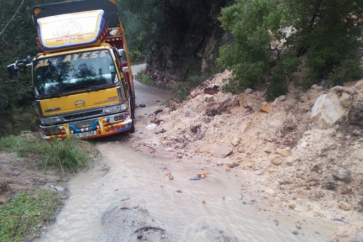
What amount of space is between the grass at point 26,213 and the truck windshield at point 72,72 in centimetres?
323

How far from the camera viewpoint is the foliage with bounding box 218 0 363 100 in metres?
5.98

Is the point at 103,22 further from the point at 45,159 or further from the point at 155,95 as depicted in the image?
the point at 155,95

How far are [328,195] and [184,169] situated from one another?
8.08 ft

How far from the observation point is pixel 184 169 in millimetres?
5688

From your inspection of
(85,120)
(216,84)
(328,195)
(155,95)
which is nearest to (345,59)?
(328,195)

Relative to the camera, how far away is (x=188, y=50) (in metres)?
18.1

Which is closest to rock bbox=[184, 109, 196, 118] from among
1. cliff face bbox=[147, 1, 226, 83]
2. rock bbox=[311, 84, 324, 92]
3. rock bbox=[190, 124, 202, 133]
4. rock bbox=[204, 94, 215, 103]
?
rock bbox=[204, 94, 215, 103]

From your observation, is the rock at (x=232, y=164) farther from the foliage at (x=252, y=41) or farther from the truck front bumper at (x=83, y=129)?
the truck front bumper at (x=83, y=129)

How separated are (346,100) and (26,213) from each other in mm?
5156

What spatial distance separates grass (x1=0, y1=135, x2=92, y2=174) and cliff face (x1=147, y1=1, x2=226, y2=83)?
8.30 metres

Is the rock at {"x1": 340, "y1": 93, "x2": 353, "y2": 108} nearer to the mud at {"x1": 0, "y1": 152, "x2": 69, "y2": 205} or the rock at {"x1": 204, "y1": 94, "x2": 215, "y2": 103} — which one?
the rock at {"x1": 204, "y1": 94, "x2": 215, "y2": 103}

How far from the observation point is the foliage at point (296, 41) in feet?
19.6

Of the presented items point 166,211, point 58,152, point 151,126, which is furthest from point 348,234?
point 151,126

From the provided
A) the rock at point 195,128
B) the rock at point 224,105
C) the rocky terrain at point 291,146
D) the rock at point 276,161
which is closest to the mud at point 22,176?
the rocky terrain at point 291,146
